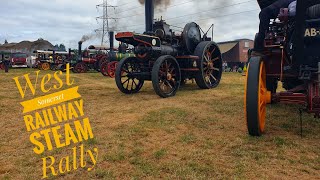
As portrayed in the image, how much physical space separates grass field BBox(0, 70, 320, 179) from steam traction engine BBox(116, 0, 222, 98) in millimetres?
2174

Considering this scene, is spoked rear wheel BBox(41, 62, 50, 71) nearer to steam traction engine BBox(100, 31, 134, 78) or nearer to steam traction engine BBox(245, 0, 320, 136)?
steam traction engine BBox(100, 31, 134, 78)

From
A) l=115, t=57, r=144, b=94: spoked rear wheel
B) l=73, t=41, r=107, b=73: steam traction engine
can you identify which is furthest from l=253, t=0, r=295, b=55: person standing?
l=73, t=41, r=107, b=73: steam traction engine

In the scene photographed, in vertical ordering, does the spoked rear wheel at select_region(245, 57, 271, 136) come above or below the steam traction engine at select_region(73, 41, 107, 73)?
Answer: below

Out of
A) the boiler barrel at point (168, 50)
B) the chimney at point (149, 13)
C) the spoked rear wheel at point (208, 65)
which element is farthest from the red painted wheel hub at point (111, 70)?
the boiler barrel at point (168, 50)

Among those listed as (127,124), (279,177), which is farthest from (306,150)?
(127,124)

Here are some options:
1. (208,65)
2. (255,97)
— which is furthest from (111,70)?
(255,97)

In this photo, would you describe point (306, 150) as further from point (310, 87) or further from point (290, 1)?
point (290, 1)

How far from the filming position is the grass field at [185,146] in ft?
10.3

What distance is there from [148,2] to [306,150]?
39.0 ft

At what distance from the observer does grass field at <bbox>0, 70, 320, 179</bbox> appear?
3133mm

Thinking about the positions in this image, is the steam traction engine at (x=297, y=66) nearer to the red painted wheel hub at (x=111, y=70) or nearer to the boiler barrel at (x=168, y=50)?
the boiler barrel at (x=168, y=50)

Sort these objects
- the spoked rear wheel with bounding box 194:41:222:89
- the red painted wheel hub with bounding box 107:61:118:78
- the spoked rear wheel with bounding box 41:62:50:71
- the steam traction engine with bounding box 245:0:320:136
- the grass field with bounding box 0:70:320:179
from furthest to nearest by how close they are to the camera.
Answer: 1. the spoked rear wheel with bounding box 41:62:50:71
2. the red painted wheel hub with bounding box 107:61:118:78
3. the spoked rear wheel with bounding box 194:41:222:89
4. the steam traction engine with bounding box 245:0:320:136
5. the grass field with bounding box 0:70:320:179

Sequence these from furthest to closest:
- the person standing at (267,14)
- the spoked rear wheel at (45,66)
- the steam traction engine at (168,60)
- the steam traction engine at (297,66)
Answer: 1. the spoked rear wheel at (45,66)
2. the steam traction engine at (168,60)
3. the person standing at (267,14)
4. the steam traction engine at (297,66)

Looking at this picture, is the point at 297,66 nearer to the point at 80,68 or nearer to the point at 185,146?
the point at 185,146
